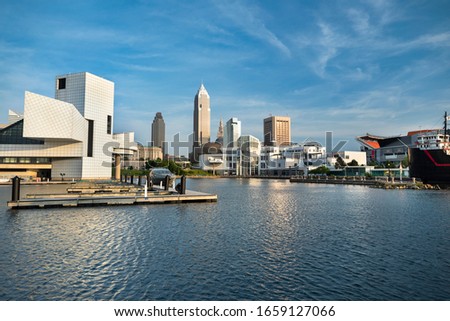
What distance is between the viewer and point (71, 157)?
95.2 m

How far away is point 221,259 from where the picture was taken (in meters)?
13.9

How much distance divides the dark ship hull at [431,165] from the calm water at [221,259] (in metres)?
50.0

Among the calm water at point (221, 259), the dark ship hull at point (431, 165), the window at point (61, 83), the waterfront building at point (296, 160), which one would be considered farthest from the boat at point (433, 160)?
the window at point (61, 83)

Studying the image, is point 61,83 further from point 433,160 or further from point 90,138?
point 433,160

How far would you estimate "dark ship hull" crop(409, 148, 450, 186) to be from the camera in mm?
64875

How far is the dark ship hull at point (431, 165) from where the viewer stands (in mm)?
64875

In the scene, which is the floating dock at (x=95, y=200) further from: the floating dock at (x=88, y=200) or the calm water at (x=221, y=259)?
the calm water at (x=221, y=259)

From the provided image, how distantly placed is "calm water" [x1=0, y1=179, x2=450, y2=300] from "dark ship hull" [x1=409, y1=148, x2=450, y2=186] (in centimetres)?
5003

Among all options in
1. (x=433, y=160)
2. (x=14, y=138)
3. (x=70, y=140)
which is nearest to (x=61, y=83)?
(x=14, y=138)

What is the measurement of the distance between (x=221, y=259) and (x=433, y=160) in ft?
226

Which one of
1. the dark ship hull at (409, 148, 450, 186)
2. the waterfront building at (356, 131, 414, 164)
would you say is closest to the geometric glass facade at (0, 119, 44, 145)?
the dark ship hull at (409, 148, 450, 186)

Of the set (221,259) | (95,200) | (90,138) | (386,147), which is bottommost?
(221,259)

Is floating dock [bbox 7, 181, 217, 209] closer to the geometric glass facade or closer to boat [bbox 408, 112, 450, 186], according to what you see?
boat [bbox 408, 112, 450, 186]
